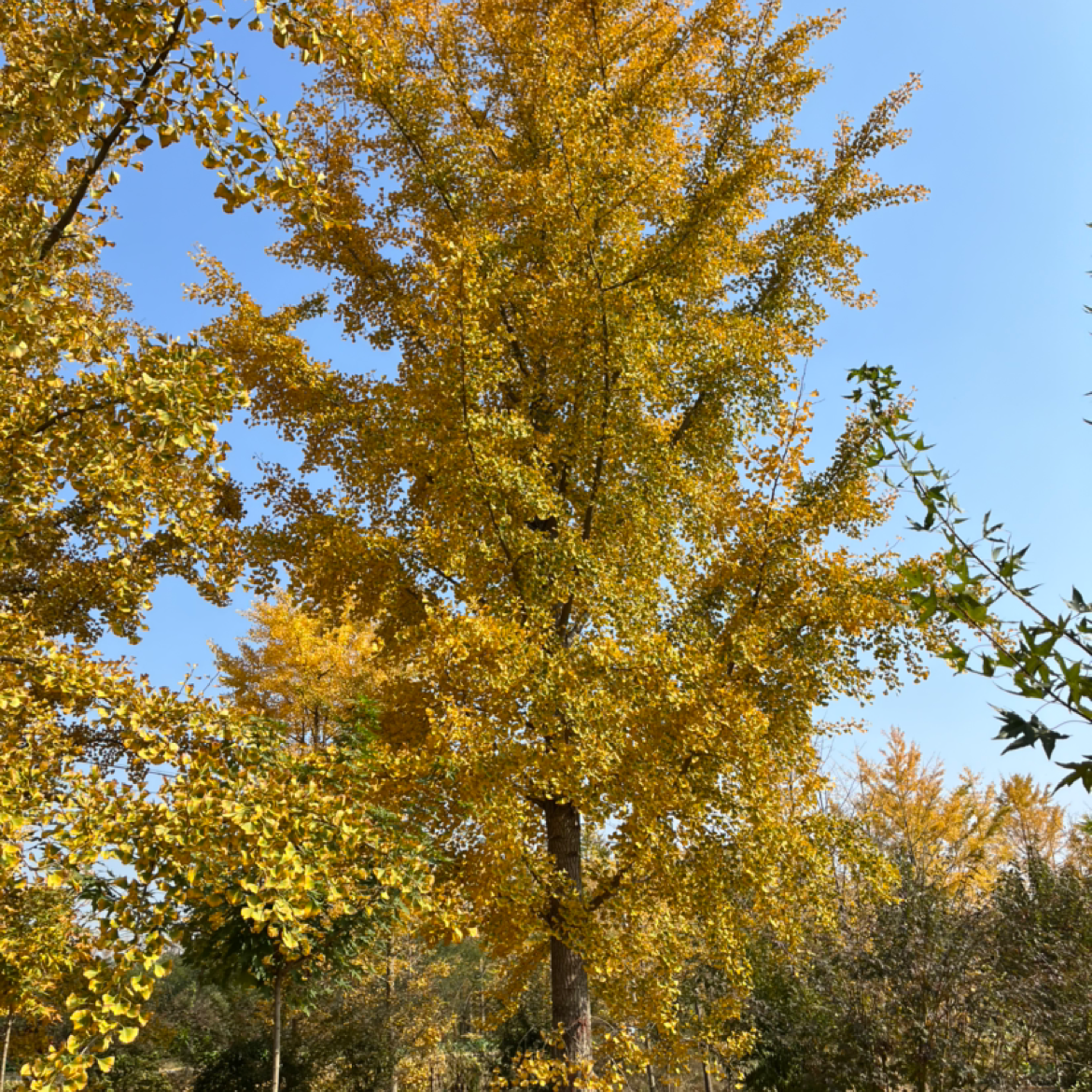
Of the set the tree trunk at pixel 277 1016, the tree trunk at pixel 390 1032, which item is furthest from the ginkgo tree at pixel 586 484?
the tree trunk at pixel 390 1032

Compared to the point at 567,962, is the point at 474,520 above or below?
above

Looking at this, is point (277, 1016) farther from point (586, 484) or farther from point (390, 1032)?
point (586, 484)

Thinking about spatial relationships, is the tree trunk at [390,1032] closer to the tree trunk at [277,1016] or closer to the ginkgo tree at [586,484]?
the tree trunk at [277,1016]

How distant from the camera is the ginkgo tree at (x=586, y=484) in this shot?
5.23 m

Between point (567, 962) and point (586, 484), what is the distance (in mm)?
3976

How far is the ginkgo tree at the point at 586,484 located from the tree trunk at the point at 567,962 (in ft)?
0.08

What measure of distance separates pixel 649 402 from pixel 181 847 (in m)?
4.95

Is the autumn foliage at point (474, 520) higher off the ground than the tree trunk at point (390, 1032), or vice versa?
the autumn foliage at point (474, 520)

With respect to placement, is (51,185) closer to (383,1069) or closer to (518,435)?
(518,435)

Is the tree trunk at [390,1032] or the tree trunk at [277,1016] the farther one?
the tree trunk at [390,1032]

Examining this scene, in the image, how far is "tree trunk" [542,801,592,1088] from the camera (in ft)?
18.8

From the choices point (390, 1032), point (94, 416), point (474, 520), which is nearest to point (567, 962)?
point (474, 520)

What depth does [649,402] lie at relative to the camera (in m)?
6.61

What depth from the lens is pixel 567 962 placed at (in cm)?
609
